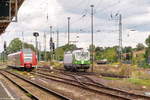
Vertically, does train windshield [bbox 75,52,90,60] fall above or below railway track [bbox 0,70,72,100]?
above

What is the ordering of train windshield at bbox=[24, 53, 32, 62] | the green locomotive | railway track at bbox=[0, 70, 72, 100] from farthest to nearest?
train windshield at bbox=[24, 53, 32, 62]
the green locomotive
railway track at bbox=[0, 70, 72, 100]

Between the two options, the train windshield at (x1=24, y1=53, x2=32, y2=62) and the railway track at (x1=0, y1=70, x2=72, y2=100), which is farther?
the train windshield at (x1=24, y1=53, x2=32, y2=62)

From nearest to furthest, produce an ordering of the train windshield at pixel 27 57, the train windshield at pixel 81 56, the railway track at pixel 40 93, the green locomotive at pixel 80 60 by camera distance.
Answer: the railway track at pixel 40 93
the green locomotive at pixel 80 60
the train windshield at pixel 81 56
the train windshield at pixel 27 57

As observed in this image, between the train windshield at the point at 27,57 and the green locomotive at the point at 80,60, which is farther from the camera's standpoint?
the train windshield at the point at 27,57

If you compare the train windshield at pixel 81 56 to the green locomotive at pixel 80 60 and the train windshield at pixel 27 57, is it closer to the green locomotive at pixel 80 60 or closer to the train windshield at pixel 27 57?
the green locomotive at pixel 80 60

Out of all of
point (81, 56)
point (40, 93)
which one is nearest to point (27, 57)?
point (81, 56)

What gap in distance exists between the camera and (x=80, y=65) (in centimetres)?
4888

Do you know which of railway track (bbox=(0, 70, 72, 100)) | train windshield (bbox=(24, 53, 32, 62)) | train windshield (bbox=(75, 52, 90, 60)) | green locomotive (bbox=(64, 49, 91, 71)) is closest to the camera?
railway track (bbox=(0, 70, 72, 100))

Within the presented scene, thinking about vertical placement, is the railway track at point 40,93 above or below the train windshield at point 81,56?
below

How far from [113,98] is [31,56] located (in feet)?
118

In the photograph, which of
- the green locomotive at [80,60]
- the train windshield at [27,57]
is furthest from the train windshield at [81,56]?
the train windshield at [27,57]

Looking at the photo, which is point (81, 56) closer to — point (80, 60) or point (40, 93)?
point (80, 60)

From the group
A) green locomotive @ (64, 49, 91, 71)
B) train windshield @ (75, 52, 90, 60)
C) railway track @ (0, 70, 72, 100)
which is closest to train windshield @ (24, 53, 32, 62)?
green locomotive @ (64, 49, 91, 71)

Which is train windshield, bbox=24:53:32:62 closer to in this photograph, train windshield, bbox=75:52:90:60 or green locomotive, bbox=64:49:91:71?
green locomotive, bbox=64:49:91:71
